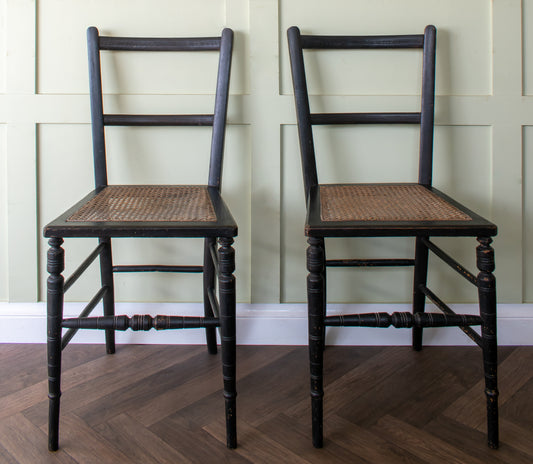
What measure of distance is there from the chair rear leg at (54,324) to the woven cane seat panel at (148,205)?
0.09 m

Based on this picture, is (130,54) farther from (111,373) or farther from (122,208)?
(111,373)

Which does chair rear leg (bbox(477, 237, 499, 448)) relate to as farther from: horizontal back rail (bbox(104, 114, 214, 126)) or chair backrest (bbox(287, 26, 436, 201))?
horizontal back rail (bbox(104, 114, 214, 126))

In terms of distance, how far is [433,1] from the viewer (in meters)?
1.63

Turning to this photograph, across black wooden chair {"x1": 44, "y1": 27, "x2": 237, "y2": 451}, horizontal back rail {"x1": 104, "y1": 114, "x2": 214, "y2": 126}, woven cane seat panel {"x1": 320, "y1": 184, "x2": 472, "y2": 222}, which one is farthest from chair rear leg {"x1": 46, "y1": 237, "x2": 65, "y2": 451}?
woven cane seat panel {"x1": 320, "y1": 184, "x2": 472, "y2": 222}

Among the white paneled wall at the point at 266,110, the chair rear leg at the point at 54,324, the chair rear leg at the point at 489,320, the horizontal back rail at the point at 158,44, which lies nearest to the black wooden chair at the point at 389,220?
the chair rear leg at the point at 489,320

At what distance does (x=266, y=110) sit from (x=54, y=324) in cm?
92

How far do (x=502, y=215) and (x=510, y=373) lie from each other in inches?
20.1

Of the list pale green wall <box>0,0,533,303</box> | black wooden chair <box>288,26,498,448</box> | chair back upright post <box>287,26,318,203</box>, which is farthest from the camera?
pale green wall <box>0,0,533,303</box>

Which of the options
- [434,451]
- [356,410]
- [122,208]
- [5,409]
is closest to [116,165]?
[122,208]

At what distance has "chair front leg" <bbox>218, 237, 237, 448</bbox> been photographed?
1.17 m

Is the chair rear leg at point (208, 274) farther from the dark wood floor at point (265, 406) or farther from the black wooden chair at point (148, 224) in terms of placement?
the dark wood floor at point (265, 406)

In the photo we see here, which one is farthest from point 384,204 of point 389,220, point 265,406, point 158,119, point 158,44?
point 158,44

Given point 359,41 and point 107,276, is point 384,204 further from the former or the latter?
point 107,276

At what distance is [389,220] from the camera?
1.17 metres
